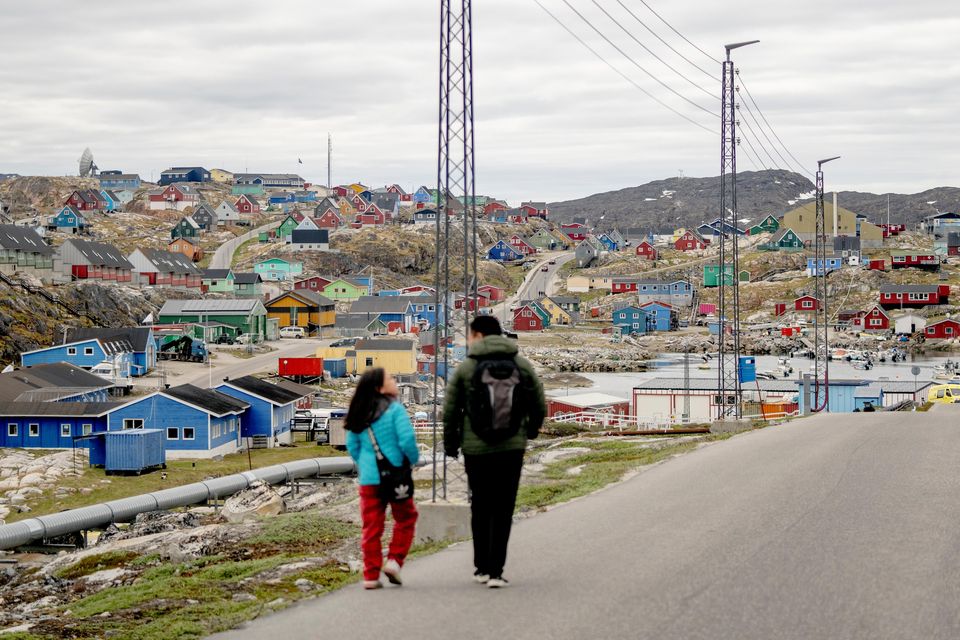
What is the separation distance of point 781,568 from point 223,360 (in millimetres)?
73136

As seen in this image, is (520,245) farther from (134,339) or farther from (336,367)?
(134,339)

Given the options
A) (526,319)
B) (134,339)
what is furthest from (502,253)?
(134,339)

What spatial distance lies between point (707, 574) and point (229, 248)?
145 meters

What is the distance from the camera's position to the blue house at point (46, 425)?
143ft

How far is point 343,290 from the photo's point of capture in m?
129

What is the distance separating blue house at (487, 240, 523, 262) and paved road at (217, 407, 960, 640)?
152128mm

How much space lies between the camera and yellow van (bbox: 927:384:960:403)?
48500mm

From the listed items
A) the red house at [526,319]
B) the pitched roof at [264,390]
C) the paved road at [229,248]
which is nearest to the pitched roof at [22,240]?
the paved road at [229,248]

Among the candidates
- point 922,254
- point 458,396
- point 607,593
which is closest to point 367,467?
point 458,396

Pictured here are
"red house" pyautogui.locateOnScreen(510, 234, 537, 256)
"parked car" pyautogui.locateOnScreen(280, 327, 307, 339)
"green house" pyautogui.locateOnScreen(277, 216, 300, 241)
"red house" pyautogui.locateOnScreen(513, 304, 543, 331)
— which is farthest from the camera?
"red house" pyautogui.locateOnScreen(510, 234, 537, 256)

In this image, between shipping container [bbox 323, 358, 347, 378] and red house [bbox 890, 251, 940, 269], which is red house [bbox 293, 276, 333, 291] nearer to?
shipping container [bbox 323, 358, 347, 378]

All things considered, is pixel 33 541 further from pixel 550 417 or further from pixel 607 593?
pixel 550 417

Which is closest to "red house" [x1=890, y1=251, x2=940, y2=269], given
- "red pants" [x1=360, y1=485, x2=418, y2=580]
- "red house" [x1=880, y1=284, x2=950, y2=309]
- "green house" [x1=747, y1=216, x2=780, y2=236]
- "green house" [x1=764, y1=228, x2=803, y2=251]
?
"red house" [x1=880, y1=284, x2=950, y2=309]

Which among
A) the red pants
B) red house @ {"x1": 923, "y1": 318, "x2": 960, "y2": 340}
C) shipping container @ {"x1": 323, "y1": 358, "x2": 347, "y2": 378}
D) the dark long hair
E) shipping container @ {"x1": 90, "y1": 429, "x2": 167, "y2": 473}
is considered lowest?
shipping container @ {"x1": 90, "y1": 429, "x2": 167, "y2": 473}
